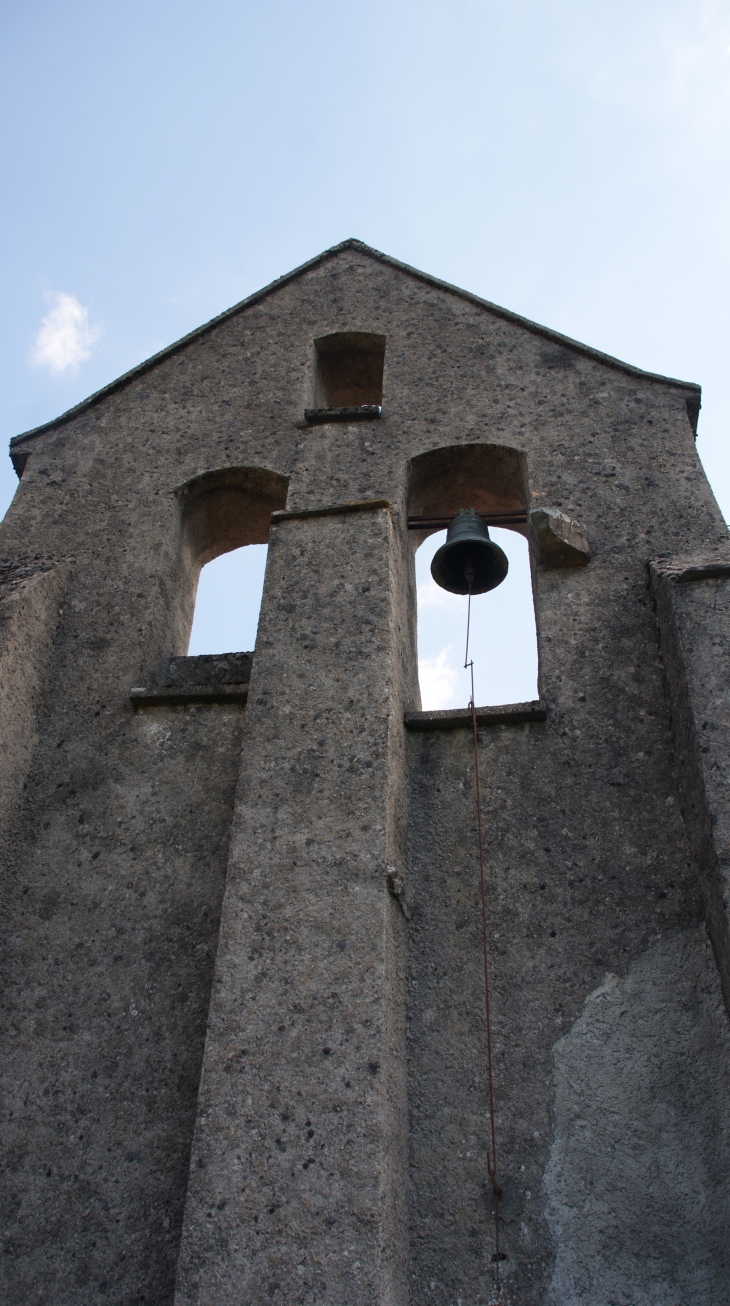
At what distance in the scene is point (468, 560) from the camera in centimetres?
573

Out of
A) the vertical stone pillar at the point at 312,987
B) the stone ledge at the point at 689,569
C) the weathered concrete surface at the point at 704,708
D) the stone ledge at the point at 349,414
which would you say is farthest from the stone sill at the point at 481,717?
the stone ledge at the point at 349,414

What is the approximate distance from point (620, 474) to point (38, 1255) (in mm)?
4983

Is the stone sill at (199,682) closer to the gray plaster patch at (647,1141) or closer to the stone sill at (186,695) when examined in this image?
the stone sill at (186,695)

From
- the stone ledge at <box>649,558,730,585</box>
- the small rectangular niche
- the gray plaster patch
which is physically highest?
the small rectangular niche

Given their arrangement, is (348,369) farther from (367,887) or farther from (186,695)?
(367,887)

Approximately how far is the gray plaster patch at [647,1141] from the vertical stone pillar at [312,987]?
67 cm

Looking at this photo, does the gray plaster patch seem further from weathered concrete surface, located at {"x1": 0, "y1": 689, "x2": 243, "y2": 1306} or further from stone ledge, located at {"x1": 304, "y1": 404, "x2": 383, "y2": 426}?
stone ledge, located at {"x1": 304, "y1": 404, "x2": 383, "y2": 426}

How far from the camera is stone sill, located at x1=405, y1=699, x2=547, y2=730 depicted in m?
4.78

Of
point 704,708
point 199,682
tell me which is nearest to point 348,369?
point 199,682

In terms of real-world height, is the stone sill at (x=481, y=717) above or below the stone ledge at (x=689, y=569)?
below

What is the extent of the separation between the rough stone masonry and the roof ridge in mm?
233

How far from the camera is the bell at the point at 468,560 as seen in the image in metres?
5.67

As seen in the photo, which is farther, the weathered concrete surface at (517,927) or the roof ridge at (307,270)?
the roof ridge at (307,270)

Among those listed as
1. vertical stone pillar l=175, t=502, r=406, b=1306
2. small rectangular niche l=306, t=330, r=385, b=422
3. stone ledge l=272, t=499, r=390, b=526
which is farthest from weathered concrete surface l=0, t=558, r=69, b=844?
small rectangular niche l=306, t=330, r=385, b=422
